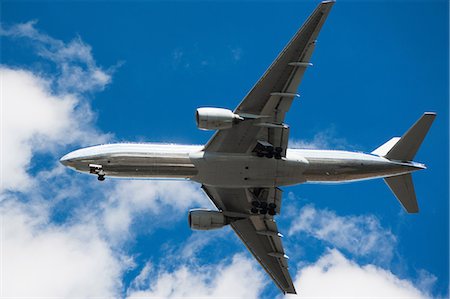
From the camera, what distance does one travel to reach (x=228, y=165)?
6069cm

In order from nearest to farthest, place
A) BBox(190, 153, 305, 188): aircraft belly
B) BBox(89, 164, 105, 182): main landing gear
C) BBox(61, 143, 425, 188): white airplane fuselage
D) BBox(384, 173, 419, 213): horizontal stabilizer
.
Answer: BBox(89, 164, 105, 182): main landing gear, BBox(61, 143, 425, 188): white airplane fuselage, BBox(190, 153, 305, 188): aircraft belly, BBox(384, 173, 419, 213): horizontal stabilizer

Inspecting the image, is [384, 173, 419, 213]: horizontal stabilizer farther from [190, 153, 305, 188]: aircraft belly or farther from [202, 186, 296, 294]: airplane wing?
[202, 186, 296, 294]: airplane wing

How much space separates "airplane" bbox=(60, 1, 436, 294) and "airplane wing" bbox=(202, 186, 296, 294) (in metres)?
0.25

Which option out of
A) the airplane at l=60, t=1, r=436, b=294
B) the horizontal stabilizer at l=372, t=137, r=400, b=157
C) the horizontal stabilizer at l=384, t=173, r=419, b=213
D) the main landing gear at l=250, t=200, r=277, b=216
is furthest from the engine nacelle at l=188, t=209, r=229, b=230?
the horizontal stabilizer at l=384, t=173, r=419, b=213

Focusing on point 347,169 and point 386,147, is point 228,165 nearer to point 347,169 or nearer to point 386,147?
point 347,169

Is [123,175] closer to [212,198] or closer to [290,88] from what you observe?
[212,198]

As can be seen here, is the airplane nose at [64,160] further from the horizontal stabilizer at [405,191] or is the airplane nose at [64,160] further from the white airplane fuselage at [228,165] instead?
the horizontal stabilizer at [405,191]

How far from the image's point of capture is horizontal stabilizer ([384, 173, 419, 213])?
65750 millimetres

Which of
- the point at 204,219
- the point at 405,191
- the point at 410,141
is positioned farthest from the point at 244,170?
the point at 405,191

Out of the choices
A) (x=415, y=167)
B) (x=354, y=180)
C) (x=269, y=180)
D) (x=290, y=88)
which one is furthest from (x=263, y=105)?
(x=415, y=167)

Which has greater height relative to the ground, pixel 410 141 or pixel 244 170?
pixel 410 141

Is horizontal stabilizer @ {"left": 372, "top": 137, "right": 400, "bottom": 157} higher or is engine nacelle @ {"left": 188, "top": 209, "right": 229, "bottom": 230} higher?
horizontal stabilizer @ {"left": 372, "top": 137, "right": 400, "bottom": 157}

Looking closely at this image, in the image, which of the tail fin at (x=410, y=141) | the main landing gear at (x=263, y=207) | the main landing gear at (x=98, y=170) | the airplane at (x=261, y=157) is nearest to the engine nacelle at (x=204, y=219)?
the airplane at (x=261, y=157)

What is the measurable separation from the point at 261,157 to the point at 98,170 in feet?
46.2
